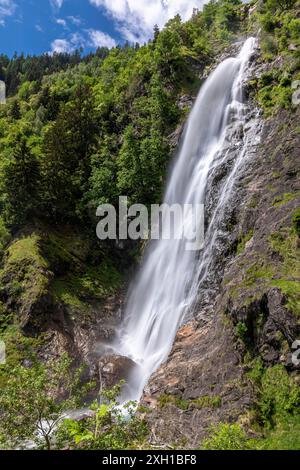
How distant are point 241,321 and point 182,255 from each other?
Answer: 11.0m

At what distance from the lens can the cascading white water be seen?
906 inches

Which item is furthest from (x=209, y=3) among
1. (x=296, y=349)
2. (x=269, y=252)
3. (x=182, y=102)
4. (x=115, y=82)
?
(x=296, y=349)

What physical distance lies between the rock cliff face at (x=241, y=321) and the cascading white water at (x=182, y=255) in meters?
1.99

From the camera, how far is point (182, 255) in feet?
86.1

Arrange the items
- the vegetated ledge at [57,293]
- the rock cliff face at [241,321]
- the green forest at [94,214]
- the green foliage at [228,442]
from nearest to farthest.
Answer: the green foliage at [228,442]
the green forest at [94,214]
the rock cliff face at [241,321]
the vegetated ledge at [57,293]

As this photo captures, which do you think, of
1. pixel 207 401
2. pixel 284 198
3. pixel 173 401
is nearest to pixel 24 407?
pixel 173 401

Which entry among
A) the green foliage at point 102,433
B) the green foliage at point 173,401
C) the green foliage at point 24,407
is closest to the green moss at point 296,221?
the green foliage at point 173,401

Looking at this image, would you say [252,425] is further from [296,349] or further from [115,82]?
[115,82]

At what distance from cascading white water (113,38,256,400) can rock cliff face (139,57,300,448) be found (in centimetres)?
199

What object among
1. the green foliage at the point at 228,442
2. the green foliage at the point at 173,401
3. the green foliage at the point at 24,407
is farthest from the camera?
the green foliage at the point at 173,401

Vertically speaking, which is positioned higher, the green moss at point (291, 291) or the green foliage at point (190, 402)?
the green moss at point (291, 291)

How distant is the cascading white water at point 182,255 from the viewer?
75.5ft

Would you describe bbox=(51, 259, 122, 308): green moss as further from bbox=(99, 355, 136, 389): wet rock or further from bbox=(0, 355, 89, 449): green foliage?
bbox=(0, 355, 89, 449): green foliage

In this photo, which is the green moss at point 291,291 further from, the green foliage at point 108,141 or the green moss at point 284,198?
the green foliage at point 108,141
